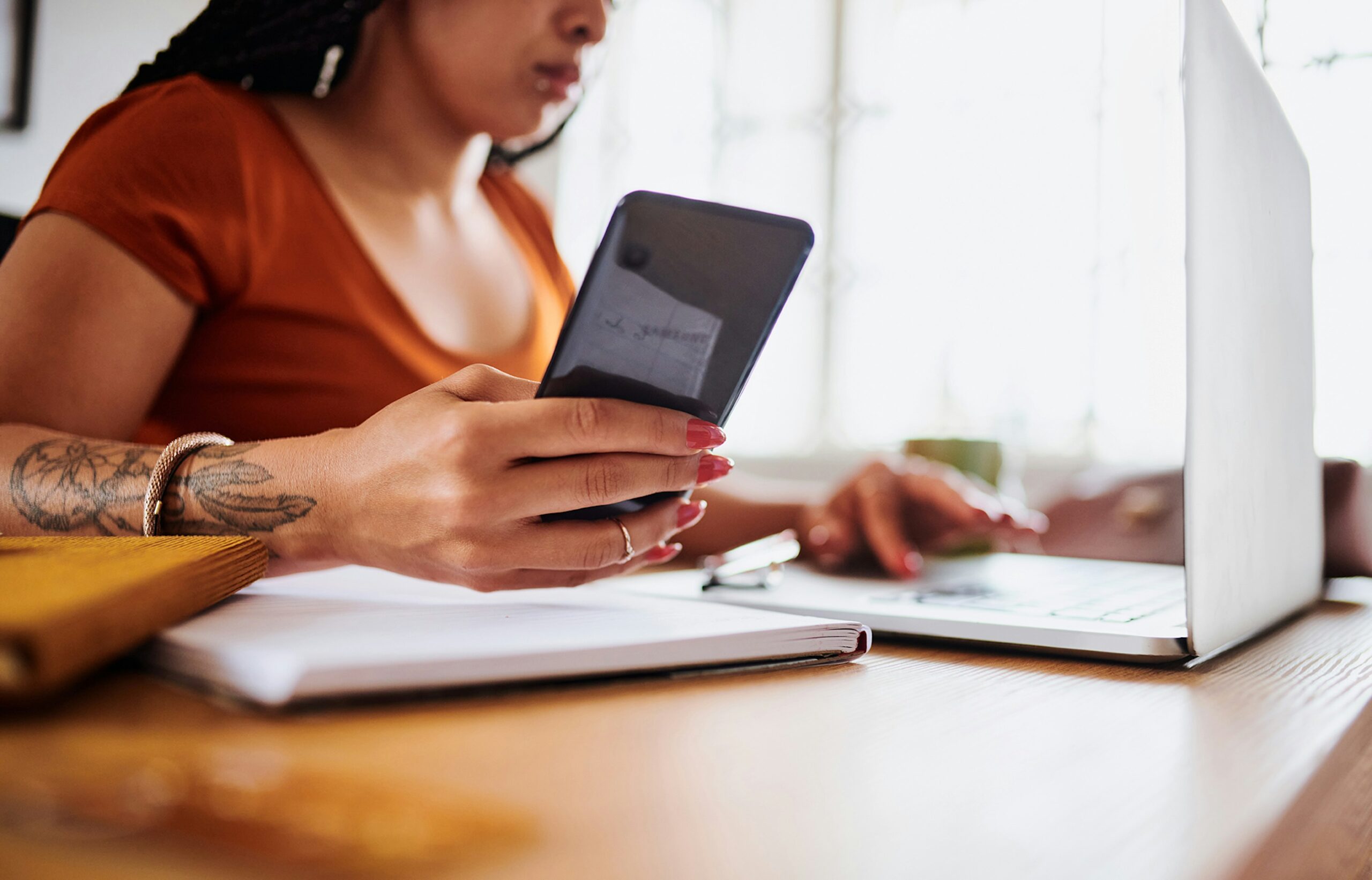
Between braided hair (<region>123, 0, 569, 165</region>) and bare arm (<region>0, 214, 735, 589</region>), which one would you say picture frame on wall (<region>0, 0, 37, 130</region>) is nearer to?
braided hair (<region>123, 0, 569, 165</region>)

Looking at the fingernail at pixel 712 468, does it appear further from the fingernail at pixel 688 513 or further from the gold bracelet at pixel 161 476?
the gold bracelet at pixel 161 476

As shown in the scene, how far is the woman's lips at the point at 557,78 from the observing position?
0.83 m

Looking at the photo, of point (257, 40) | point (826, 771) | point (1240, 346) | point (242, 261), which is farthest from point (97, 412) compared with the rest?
point (1240, 346)

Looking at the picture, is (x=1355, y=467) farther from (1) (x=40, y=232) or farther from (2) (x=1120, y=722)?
(1) (x=40, y=232)

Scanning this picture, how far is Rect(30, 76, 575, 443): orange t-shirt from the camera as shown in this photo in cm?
64

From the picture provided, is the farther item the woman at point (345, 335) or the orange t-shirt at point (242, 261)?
the orange t-shirt at point (242, 261)

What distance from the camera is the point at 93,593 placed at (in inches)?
9.9

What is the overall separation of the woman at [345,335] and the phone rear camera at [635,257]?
65mm

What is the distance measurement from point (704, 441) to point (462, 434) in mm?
113

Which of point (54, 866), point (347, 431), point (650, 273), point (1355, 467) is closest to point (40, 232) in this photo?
point (347, 431)

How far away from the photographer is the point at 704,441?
0.42 metres

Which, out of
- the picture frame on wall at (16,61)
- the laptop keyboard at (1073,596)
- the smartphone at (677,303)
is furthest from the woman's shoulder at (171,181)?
the picture frame on wall at (16,61)

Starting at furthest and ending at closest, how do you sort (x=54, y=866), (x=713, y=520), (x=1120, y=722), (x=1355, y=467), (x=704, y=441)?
(x=713, y=520)
(x=1355, y=467)
(x=704, y=441)
(x=1120, y=722)
(x=54, y=866)

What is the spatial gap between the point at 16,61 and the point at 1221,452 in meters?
1.57
